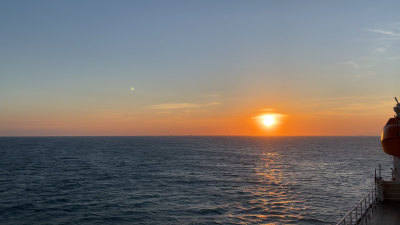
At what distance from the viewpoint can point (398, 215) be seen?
74.9 ft

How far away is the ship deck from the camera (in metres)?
21.3

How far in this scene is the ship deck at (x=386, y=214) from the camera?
21.3 meters

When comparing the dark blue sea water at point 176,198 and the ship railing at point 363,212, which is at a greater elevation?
the ship railing at point 363,212

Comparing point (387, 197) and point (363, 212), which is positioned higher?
point (387, 197)

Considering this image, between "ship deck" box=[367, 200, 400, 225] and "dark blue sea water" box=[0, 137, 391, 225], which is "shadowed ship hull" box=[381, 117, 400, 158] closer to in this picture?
"ship deck" box=[367, 200, 400, 225]

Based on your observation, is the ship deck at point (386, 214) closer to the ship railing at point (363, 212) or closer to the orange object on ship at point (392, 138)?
the ship railing at point (363, 212)

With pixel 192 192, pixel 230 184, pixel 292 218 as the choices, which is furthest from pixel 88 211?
pixel 230 184

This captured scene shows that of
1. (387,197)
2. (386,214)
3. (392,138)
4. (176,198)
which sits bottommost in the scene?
(176,198)

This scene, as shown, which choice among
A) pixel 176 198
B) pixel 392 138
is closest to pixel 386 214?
pixel 392 138

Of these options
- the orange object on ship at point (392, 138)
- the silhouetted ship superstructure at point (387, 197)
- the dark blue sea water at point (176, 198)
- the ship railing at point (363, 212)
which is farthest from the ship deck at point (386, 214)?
the dark blue sea water at point (176, 198)

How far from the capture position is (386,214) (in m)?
23.1

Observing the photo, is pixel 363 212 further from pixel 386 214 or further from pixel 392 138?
pixel 392 138

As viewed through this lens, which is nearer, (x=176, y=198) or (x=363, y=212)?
(x=363, y=212)

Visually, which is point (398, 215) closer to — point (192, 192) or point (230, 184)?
point (192, 192)
